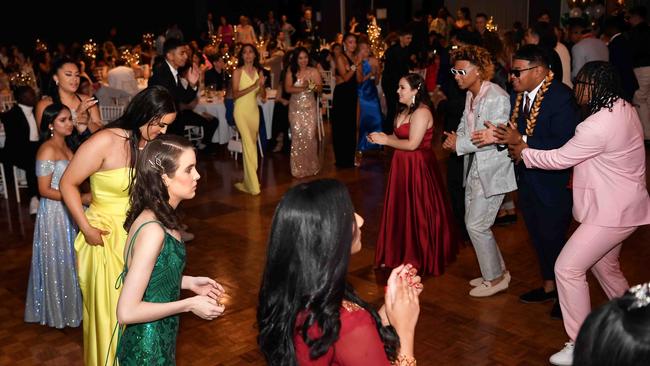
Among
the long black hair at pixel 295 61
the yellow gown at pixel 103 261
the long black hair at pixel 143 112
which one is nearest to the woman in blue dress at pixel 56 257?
the yellow gown at pixel 103 261

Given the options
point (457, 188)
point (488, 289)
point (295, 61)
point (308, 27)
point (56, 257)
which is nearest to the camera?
point (56, 257)

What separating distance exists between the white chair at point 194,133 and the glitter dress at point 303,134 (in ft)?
4.88

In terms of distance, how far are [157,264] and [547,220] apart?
239 centimetres

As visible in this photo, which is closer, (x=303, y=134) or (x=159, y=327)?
(x=159, y=327)

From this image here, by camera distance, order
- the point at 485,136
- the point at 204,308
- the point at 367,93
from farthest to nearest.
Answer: the point at 367,93
the point at 485,136
the point at 204,308

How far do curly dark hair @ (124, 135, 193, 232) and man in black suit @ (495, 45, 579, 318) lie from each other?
1.99 meters

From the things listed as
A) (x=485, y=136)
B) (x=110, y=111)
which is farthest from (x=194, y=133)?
(x=485, y=136)

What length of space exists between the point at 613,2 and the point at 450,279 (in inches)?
615

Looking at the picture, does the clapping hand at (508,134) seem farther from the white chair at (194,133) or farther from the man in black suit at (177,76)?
the white chair at (194,133)

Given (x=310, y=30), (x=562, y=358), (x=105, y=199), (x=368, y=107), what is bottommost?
(x=562, y=358)

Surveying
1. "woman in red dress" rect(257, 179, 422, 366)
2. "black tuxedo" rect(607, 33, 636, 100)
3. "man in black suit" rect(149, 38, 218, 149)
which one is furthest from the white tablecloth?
"woman in red dress" rect(257, 179, 422, 366)

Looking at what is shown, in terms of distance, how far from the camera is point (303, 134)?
26.8ft

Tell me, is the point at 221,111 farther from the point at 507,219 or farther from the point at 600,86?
the point at 600,86

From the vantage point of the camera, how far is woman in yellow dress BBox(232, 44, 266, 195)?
24.1 ft
